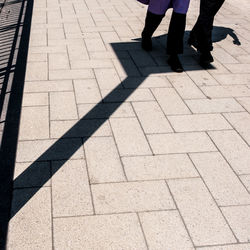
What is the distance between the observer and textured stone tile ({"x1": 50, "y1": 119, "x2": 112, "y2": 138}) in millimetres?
3516

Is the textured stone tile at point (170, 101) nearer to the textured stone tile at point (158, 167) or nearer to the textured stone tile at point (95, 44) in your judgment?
the textured stone tile at point (158, 167)

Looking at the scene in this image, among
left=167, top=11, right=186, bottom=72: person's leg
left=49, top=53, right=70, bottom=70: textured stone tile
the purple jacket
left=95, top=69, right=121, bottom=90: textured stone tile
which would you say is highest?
the purple jacket

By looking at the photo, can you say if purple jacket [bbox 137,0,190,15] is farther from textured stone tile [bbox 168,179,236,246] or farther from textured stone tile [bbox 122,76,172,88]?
textured stone tile [bbox 168,179,236,246]

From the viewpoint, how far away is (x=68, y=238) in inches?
96.3

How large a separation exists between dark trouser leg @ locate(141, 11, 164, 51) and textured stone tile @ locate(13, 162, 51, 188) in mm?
3148

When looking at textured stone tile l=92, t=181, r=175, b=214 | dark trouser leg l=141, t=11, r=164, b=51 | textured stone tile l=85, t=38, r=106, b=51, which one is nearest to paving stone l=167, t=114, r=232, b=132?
textured stone tile l=92, t=181, r=175, b=214

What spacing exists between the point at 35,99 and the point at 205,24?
283 centimetres

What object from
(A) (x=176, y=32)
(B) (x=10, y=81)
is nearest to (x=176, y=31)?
(A) (x=176, y=32)

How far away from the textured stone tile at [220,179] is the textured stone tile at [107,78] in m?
1.66

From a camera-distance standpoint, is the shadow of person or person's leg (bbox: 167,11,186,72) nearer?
person's leg (bbox: 167,11,186,72)

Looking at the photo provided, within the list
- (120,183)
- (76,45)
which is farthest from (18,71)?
(120,183)

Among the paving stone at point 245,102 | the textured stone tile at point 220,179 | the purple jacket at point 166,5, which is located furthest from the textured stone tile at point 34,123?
the paving stone at point 245,102

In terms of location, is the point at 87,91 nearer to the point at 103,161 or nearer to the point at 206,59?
the point at 103,161

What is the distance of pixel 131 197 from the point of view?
2816 millimetres
